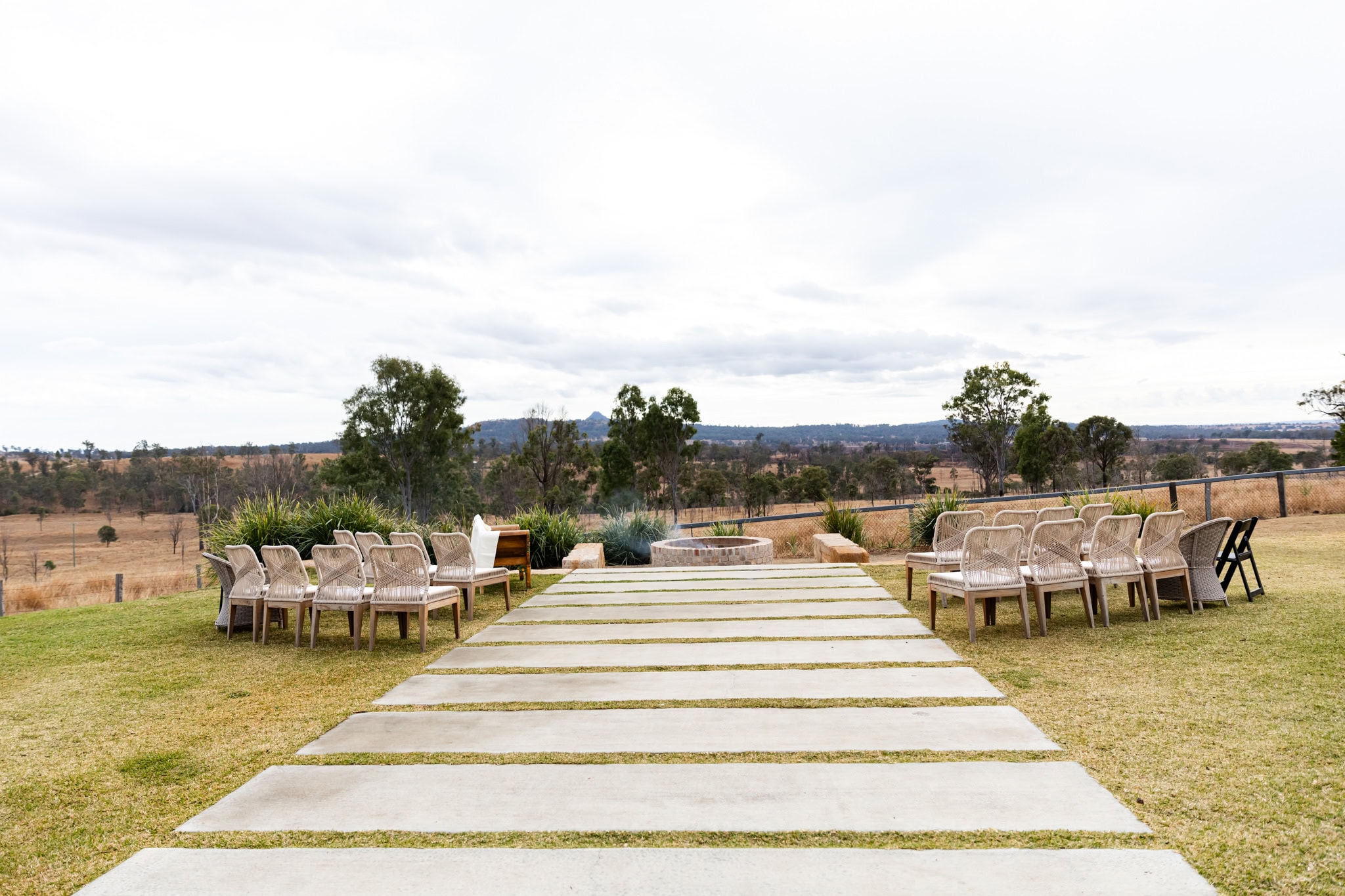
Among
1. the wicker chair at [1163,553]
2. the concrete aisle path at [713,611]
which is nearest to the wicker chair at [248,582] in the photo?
the concrete aisle path at [713,611]

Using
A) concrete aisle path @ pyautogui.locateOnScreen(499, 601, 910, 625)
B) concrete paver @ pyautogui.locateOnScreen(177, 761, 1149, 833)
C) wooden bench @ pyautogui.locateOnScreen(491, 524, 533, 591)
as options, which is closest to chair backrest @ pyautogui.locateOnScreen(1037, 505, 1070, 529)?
concrete aisle path @ pyautogui.locateOnScreen(499, 601, 910, 625)

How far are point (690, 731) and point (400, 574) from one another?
3.25 meters

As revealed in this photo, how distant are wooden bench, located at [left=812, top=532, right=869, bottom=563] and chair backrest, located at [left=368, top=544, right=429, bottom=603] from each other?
616 centimetres

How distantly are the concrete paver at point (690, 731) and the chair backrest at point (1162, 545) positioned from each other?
130 inches

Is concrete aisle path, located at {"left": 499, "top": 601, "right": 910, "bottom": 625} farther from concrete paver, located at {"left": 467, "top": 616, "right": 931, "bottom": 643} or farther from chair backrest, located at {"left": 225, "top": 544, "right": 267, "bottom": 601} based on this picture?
chair backrest, located at {"left": 225, "top": 544, "right": 267, "bottom": 601}

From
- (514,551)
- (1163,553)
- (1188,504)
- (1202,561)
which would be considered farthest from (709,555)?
(1188,504)

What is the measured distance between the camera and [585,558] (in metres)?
10.5

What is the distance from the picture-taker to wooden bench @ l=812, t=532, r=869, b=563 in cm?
1027

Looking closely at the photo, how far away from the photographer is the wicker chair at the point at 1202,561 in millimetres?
6504

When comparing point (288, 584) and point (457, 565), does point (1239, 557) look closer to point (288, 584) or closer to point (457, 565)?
point (457, 565)

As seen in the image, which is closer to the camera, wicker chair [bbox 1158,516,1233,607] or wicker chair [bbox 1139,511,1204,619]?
wicker chair [bbox 1139,511,1204,619]

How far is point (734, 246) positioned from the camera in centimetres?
1600

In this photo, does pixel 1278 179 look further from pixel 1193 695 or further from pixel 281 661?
pixel 281 661

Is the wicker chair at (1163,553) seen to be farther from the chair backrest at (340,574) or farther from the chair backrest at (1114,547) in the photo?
the chair backrest at (340,574)
